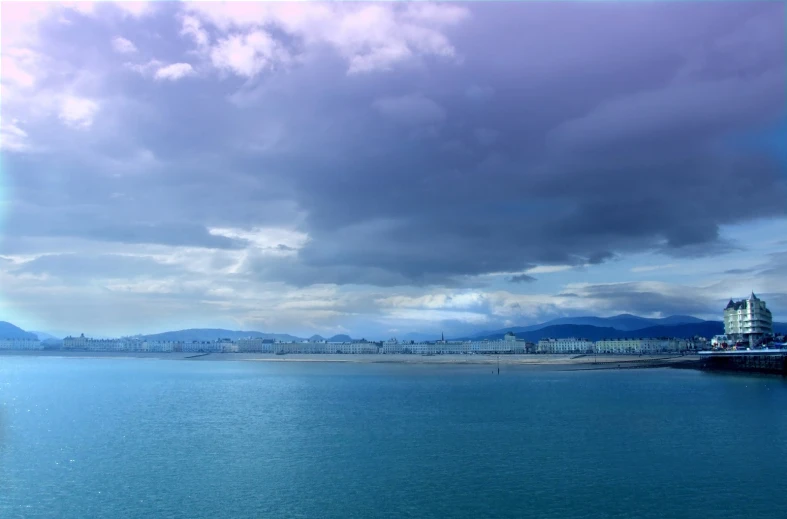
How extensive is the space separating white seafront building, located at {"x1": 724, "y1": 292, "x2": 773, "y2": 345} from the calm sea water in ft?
250

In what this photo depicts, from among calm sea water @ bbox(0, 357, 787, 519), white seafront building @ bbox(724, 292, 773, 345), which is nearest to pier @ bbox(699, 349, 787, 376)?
white seafront building @ bbox(724, 292, 773, 345)

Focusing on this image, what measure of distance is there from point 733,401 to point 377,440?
39.1 m

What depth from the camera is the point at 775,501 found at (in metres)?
25.2

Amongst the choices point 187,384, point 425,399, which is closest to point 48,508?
point 425,399

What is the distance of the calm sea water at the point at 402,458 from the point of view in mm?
25234

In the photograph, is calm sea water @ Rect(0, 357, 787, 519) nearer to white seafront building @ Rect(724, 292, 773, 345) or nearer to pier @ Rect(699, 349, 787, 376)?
pier @ Rect(699, 349, 787, 376)

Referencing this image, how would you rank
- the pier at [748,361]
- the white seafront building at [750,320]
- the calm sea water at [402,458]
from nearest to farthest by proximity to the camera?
1. the calm sea water at [402,458]
2. the pier at [748,361]
3. the white seafront building at [750,320]

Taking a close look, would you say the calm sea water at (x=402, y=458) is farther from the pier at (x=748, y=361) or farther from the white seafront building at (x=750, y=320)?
the white seafront building at (x=750, y=320)

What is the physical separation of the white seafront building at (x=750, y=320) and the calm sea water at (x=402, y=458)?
76198mm

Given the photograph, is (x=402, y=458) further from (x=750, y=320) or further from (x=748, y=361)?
(x=750, y=320)

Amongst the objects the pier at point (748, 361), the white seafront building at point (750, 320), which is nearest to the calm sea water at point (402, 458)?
the pier at point (748, 361)

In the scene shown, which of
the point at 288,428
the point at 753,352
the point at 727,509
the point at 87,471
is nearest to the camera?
the point at 727,509

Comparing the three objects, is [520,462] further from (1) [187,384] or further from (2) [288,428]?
(1) [187,384]

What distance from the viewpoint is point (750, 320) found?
130 metres
